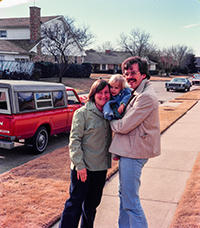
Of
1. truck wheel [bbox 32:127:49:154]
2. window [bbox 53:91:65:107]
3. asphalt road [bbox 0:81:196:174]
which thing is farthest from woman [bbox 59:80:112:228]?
window [bbox 53:91:65:107]

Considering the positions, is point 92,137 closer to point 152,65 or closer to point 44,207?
point 44,207

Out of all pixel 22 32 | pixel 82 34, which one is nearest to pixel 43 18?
pixel 22 32

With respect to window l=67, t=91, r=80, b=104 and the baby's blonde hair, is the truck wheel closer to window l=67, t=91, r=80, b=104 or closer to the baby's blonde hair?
window l=67, t=91, r=80, b=104

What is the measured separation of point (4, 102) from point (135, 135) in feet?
15.4

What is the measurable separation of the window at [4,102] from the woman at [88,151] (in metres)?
3.92

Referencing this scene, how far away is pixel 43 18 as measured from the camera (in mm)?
39250

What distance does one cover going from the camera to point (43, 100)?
733 cm

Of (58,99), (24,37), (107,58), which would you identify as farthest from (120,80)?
(107,58)

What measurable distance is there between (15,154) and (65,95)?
223cm

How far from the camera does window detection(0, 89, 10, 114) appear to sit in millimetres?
6418

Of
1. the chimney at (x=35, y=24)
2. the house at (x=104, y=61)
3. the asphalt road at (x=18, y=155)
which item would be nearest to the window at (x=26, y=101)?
the asphalt road at (x=18, y=155)

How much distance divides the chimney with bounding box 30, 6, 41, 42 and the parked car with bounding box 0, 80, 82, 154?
29927mm

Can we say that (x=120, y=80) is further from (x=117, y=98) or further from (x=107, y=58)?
(x=107, y=58)

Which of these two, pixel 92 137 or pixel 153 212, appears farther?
pixel 153 212
